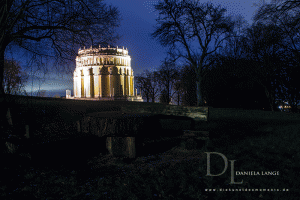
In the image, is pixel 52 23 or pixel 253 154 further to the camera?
pixel 52 23

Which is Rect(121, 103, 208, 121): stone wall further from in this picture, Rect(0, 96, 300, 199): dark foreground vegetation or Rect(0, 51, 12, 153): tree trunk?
Rect(0, 51, 12, 153): tree trunk

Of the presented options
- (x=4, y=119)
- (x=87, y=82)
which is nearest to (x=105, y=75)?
(x=87, y=82)

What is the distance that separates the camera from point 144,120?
18.6 feet

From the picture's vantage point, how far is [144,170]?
4.25 m

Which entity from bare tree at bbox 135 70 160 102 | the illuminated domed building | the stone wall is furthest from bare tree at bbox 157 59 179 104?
the illuminated domed building

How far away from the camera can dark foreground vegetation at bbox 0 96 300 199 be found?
10.9ft

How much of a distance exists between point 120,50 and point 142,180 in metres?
65.5

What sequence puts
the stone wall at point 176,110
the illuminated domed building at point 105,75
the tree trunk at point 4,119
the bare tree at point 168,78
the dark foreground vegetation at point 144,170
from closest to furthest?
the dark foreground vegetation at point 144,170, the tree trunk at point 4,119, the stone wall at point 176,110, the bare tree at point 168,78, the illuminated domed building at point 105,75

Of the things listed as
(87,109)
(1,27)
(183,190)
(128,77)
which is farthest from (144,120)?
(128,77)

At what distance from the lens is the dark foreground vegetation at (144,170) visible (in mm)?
3322

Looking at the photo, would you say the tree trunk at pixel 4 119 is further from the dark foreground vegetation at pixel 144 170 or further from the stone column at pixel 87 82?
the stone column at pixel 87 82

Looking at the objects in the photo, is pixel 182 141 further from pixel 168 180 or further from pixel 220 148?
pixel 168 180

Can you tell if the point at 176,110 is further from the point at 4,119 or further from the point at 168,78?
the point at 168,78

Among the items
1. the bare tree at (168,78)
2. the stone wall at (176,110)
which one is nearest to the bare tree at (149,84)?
the bare tree at (168,78)
